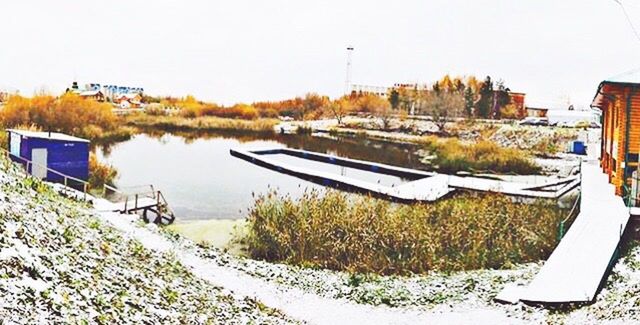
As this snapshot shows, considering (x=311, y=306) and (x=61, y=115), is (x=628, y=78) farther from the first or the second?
(x=61, y=115)

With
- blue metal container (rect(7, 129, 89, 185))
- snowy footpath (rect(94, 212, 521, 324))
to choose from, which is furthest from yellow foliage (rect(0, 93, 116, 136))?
snowy footpath (rect(94, 212, 521, 324))

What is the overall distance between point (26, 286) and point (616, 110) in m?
11.4

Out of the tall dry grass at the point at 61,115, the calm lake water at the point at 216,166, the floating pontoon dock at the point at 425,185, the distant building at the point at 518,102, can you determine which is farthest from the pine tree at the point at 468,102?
the tall dry grass at the point at 61,115

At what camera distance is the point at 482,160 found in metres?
25.2

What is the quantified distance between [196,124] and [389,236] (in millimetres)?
33993

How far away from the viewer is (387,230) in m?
10.9

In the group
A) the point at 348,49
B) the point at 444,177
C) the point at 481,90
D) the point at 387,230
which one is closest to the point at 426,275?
the point at 387,230

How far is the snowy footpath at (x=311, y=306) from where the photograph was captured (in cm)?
744

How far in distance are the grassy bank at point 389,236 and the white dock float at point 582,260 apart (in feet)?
3.98

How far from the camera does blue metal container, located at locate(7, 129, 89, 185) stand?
15.8m

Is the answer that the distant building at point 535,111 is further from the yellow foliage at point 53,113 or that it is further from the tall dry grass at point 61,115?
the yellow foliage at point 53,113

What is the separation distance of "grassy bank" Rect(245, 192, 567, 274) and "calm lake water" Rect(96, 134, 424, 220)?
3955mm

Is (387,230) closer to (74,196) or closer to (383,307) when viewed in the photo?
(383,307)

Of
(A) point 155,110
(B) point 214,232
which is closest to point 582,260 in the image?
(B) point 214,232
